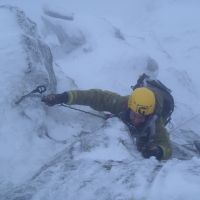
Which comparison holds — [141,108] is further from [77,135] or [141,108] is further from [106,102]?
[77,135]

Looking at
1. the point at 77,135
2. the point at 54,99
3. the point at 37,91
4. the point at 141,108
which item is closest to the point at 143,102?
the point at 141,108

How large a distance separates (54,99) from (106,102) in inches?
42.7

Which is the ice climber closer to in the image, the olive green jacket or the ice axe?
the olive green jacket

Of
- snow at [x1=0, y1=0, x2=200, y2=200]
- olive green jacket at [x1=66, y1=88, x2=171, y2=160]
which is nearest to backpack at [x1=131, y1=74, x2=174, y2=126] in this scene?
olive green jacket at [x1=66, y1=88, x2=171, y2=160]

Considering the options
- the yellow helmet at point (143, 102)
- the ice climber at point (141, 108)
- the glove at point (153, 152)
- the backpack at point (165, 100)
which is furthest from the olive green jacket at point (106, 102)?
the glove at point (153, 152)

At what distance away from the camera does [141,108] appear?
648cm

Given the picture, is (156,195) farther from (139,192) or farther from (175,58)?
(175,58)

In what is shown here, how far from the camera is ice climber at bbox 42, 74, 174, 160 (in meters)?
6.46

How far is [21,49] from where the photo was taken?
7270 mm

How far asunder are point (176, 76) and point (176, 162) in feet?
37.8

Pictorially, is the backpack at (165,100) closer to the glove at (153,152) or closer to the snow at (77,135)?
the snow at (77,135)

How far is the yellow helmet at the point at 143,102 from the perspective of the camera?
6457 millimetres

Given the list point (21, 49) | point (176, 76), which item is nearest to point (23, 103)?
point (21, 49)

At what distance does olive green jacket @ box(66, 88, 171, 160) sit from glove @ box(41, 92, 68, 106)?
100 mm
